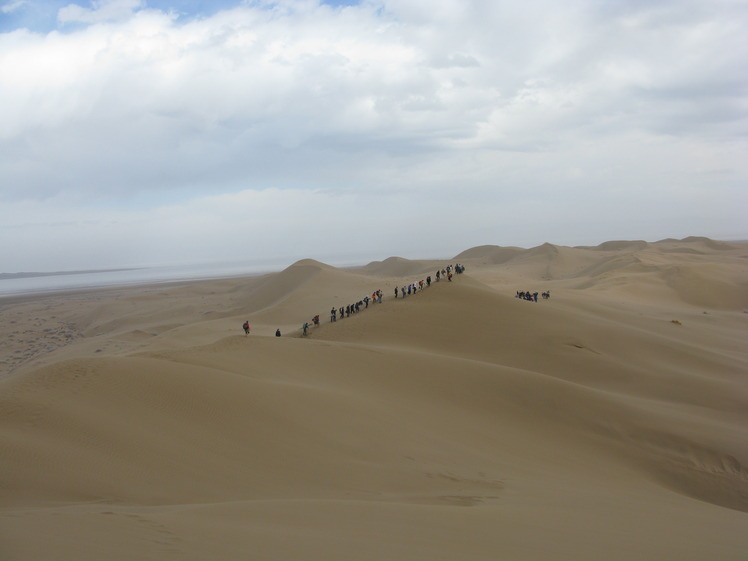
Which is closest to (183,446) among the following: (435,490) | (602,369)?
(435,490)

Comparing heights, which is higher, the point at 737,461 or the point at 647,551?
the point at 647,551

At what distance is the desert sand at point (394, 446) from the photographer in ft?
16.6

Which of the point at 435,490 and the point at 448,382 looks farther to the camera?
the point at 448,382

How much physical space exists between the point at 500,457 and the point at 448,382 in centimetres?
388

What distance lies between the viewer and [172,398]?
30.6 ft

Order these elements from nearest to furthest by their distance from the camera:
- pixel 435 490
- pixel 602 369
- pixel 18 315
Result: pixel 435 490 → pixel 602 369 → pixel 18 315

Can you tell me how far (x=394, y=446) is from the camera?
29.3ft

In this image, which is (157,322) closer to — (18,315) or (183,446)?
(18,315)

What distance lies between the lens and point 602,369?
51.2 ft

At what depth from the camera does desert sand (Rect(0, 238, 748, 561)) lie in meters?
5.05

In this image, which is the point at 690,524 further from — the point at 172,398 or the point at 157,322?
the point at 157,322

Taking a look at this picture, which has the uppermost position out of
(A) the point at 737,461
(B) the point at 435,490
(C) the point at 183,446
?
(C) the point at 183,446

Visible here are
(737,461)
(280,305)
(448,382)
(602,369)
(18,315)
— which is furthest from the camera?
(18,315)

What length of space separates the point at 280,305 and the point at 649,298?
A: 25427 mm
